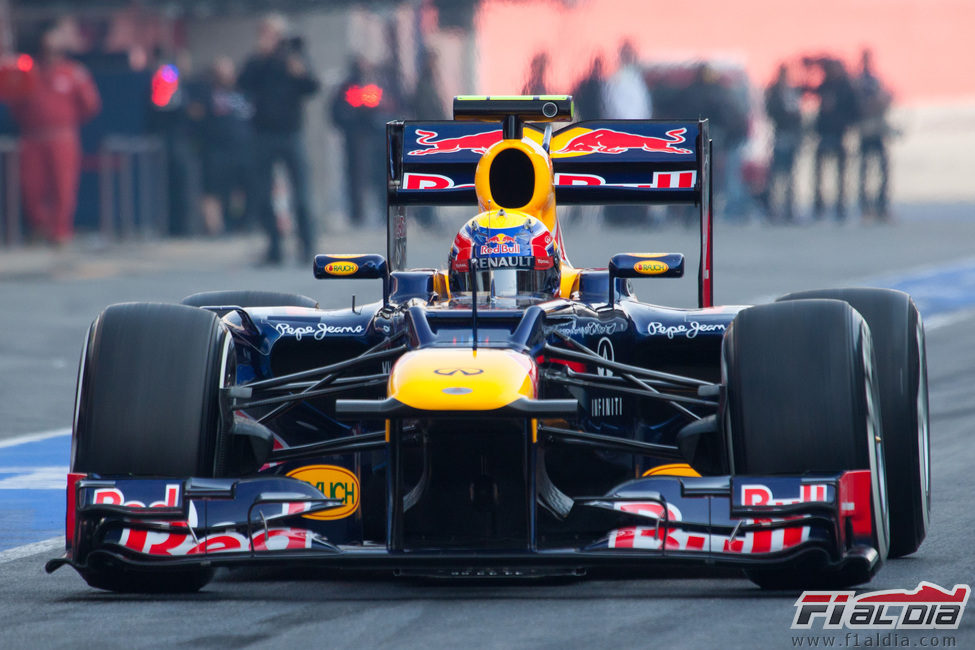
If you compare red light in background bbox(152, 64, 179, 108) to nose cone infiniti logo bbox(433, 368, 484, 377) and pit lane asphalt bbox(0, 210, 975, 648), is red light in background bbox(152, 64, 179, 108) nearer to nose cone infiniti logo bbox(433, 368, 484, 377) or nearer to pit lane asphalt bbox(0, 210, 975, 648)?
pit lane asphalt bbox(0, 210, 975, 648)

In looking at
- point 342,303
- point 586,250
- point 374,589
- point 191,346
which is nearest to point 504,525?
point 374,589

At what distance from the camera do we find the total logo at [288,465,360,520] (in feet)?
22.0

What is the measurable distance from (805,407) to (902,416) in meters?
0.86

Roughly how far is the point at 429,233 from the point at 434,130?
17231 mm

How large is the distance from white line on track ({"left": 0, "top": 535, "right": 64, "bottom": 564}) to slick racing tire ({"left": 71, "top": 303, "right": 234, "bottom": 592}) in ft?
2.96

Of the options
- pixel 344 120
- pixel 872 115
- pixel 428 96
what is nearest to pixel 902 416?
pixel 428 96

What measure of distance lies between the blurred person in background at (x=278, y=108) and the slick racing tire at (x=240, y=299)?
35.0 feet

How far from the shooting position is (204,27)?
29.1 meters

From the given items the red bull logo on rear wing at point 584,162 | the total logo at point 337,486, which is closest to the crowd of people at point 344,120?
the red bull logo on rear wing at point 584,162

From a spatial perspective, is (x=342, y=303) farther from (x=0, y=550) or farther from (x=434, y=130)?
(x=0, y=550)

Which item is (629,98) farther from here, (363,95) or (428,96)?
(363,95)

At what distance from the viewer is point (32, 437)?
10234 mm

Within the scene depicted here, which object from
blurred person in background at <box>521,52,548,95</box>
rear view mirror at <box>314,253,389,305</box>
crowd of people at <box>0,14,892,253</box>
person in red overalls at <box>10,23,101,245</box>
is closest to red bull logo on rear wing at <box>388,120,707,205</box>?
rear view mirror at <box>314,253,389,305</box>

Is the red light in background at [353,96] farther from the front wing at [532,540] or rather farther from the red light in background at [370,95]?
the front wing at [532,540]
